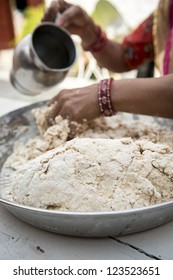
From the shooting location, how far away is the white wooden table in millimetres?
593

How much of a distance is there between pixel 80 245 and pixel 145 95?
0.40 metres

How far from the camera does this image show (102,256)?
0.59 m

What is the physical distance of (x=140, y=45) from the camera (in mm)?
1436

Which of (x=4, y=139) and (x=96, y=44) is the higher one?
Answer: (x=96, y=44)

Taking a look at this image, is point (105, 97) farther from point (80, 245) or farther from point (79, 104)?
point (80, 245)

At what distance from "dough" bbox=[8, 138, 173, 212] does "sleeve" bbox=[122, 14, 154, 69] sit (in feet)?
2.76

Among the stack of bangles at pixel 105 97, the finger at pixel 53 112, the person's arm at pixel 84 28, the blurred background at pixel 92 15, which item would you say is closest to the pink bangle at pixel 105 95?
the stack of bangles at pixel 105 97

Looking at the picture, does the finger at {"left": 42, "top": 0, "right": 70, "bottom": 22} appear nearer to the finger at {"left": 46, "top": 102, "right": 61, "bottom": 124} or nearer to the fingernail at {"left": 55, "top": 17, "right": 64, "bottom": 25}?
the fingernail at {"left": 55, "top": 17, "right": 64, "bottom": 25}

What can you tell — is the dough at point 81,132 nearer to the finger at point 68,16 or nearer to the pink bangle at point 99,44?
the finger at point 68,16

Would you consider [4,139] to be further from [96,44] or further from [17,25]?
[17,25]

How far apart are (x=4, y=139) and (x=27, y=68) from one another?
12.5 inches

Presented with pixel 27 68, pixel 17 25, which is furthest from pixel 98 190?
pixel 17 25

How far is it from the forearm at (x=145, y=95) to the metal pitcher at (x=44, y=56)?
11.7 inches

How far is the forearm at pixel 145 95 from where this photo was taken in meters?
0.82
